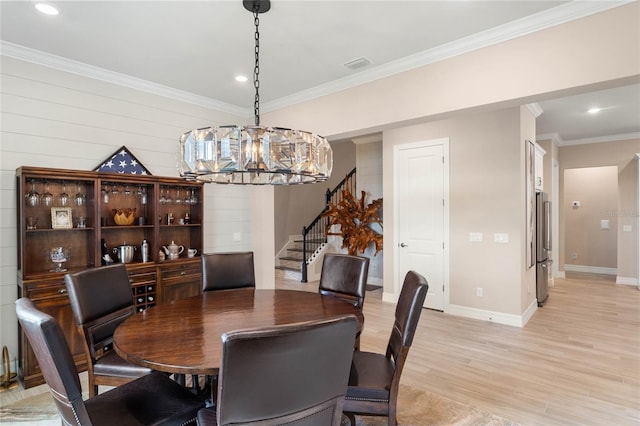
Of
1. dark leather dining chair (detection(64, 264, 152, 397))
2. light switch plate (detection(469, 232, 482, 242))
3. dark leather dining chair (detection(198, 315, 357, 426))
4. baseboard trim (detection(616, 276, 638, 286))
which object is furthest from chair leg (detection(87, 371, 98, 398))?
baseboard trim (detection(616, 276, 638, 286))

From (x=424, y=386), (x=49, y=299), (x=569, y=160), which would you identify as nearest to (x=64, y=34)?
(x=49, y=299)

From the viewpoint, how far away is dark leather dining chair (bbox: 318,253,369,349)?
2.79m

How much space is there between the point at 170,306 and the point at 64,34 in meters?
2.41

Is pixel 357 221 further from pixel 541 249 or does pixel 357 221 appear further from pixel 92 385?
pixel 92 385

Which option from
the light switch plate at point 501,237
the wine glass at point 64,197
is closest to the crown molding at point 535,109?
the light switch plate at point 501,237

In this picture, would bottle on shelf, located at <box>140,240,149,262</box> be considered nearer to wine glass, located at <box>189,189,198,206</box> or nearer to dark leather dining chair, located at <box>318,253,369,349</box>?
wine glass, located at <box>189,189,198,206</box>

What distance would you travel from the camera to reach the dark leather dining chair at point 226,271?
10.1ft

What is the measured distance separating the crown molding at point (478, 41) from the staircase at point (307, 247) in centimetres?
403

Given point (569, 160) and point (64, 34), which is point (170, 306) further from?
point (569, 160)

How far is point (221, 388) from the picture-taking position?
45.7 inches

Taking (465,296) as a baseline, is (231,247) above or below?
above

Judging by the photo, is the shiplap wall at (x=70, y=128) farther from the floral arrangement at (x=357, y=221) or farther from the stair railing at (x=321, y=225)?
the stair railing at (x=321, y=225)

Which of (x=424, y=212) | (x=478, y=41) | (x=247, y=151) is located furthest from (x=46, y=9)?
(x=424, y=212)

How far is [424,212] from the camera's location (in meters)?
5.19
